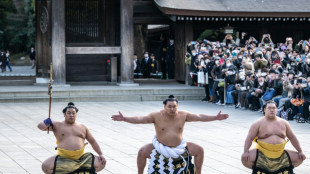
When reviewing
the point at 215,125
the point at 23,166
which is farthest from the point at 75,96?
the point at 23,166

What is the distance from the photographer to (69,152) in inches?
325

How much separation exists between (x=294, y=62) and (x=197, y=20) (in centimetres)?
663

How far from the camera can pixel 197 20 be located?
24969mm

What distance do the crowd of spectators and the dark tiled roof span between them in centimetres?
109

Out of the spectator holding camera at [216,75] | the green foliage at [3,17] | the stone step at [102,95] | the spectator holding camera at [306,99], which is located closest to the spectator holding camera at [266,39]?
the stone step at [102,95]

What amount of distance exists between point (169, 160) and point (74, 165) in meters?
1.24

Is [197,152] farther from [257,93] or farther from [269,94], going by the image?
[257,93]

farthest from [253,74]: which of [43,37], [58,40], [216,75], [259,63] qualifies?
[43,37]

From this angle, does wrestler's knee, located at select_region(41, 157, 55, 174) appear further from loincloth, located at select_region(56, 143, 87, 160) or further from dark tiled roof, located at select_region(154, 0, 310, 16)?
dark tiled roof, located at select_region(154, 0, 310, 16)

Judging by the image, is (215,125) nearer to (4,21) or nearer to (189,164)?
(189,164)

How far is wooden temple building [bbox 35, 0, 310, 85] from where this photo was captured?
23.3 metres

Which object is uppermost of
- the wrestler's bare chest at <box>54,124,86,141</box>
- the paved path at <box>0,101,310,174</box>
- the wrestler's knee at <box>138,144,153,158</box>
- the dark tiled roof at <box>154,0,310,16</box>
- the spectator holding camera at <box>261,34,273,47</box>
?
the dark tiled roof at <box>154,0,310,16</box>

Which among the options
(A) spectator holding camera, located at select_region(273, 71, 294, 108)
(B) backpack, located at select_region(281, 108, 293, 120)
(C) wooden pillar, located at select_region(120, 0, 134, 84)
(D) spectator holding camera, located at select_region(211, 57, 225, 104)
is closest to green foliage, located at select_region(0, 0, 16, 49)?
(C) wooden pillar, located at select_region(120, 0, 134, 84)

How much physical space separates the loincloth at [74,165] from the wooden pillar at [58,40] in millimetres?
15072
